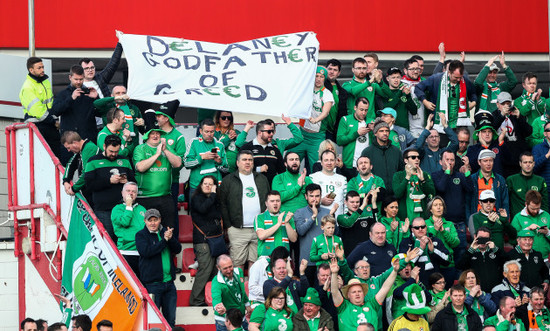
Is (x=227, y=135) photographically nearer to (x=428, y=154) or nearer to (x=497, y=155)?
(x=428, y=154)

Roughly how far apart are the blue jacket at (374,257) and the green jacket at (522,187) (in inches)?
115

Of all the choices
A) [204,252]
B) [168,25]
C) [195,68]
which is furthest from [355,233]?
[168,25]

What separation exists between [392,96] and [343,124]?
3.35 feet

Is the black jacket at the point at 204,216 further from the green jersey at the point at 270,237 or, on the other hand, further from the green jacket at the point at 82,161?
the green jacket at the point at 82,161

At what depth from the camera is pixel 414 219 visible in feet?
52.5

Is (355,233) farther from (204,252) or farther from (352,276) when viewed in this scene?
(204,252)

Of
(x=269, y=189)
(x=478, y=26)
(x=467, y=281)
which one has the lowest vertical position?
(x=467, y=281)

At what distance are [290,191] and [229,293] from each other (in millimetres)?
2115

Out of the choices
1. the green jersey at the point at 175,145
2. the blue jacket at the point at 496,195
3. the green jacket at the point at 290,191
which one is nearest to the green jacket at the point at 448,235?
the blue jacket at the point at 496,195

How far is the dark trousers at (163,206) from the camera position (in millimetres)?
16031

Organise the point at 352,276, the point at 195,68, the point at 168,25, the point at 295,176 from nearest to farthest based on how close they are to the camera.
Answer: the point at 352,276 < the point at 295,176 < the point at 195,68 < the point at 168,25

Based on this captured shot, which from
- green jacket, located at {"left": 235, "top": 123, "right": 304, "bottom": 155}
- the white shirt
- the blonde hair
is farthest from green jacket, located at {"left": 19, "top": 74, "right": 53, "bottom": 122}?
the blonde hair

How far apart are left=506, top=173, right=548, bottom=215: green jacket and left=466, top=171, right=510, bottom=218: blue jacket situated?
0.25m

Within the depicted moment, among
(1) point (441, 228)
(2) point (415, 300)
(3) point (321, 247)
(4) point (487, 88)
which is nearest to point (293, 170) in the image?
(3) point (321, 247)
